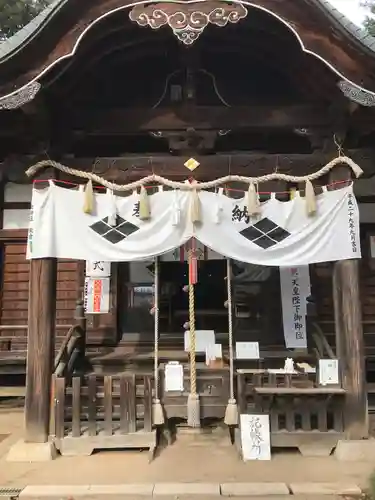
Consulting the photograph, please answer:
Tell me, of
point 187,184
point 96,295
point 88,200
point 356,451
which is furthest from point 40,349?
point 356,451

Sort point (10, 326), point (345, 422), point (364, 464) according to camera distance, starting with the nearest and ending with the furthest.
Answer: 1. point (364, 464)
2. point (345, 422)
3. point (10, 326)

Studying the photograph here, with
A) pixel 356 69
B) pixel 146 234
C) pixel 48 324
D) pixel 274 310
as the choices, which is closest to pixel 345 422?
pixel 274 310

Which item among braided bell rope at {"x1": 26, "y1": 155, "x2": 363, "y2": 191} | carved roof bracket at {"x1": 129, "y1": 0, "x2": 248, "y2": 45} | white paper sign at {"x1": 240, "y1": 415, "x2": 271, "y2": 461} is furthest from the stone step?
carved roof bracket at {"x1": 129, "y1": 0, "x2": 248, "y2": 45}

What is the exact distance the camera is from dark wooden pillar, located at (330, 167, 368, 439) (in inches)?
244

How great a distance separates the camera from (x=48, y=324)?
253 inches

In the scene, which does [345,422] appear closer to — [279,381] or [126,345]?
[279,381]

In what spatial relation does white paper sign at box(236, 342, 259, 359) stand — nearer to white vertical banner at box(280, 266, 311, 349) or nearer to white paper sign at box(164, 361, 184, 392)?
white paper sign at box(164, 361, 184, 392)

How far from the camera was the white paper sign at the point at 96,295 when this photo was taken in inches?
343

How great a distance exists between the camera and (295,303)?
857cm

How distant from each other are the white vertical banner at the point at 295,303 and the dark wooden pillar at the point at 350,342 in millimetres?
1853

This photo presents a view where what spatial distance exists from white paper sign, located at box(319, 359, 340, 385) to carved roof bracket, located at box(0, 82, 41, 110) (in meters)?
5.01

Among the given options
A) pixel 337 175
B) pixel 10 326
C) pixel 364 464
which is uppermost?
pixel 337 175

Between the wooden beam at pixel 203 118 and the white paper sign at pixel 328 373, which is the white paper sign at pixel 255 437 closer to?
the white paper sign at pixel 328 373

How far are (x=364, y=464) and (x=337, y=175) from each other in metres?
3.71
